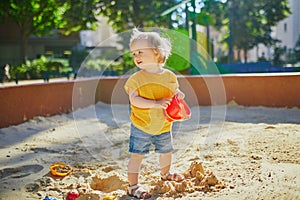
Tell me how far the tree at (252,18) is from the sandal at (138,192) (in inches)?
740

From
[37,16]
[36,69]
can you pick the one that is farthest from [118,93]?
[37,16]

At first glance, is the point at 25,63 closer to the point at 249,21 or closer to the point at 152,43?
the point at 249,21

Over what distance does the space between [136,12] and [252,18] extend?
31.6 feet

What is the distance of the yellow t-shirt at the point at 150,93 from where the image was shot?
7.27ft

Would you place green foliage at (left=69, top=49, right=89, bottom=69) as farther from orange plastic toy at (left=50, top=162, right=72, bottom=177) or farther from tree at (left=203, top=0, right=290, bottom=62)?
orange plastic toy at (left=50, top=162, right=72, bottom=177)

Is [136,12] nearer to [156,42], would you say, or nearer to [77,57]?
[77,57]

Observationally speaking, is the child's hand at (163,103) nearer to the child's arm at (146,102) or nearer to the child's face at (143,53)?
Result: the child's arm at (146,102)

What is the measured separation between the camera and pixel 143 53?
7.22ft

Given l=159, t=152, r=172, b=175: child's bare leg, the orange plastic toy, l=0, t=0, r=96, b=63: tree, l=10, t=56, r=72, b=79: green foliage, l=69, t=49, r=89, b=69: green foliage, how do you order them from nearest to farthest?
l=159, t=152, r=172, b=175: child's bare leg, the orange plastic toy, l=0, t=0, r=96, b=63: tree, l=10, t=56, r=72, b=79: green foliage, l=69, t=49, r=89, b=69: green foliage

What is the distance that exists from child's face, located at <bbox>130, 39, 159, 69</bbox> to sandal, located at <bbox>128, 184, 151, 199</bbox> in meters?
0.80

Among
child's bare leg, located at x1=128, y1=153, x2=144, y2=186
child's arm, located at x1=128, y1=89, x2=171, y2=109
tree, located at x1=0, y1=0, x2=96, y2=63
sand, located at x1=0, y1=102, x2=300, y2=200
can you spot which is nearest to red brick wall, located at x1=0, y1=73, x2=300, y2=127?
sand, located at x1=0, y1=102, x2=300, y2=200

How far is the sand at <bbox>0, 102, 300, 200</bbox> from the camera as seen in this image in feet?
7.23

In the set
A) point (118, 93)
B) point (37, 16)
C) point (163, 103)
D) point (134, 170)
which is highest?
point (37, 16)

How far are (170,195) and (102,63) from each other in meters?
22.3
